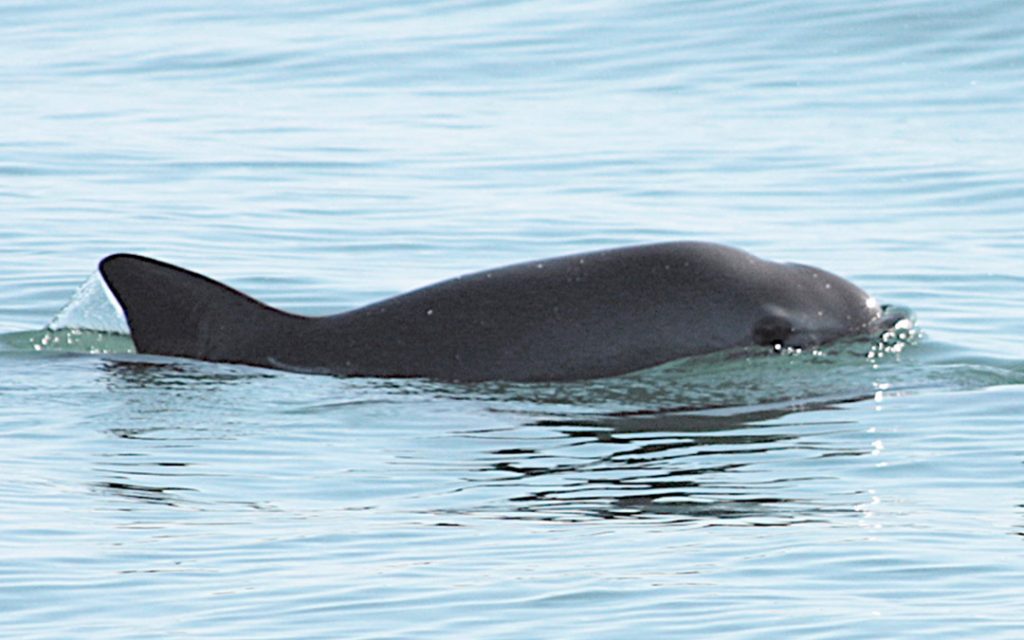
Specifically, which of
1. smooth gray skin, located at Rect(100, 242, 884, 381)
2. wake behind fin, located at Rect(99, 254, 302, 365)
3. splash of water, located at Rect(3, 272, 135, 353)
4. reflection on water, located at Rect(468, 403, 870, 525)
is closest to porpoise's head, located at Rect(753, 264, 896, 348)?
smooth gray skin, located at Rect(100, 242, 884, 381)

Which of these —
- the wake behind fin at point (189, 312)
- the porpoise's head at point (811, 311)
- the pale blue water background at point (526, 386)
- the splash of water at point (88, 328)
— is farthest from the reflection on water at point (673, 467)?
the splash of water at point (88, 328)

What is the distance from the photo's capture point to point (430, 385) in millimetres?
11109

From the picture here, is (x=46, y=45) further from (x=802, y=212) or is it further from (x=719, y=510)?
(x=719, y=510)

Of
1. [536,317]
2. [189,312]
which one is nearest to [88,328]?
[189,312]

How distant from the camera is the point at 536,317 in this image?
440 inches

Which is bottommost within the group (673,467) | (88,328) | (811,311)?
(673,467)

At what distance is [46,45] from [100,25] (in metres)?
2.00

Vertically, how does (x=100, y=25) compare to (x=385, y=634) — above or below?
above

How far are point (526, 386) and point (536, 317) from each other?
30cm

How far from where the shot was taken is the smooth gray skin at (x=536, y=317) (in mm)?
11180

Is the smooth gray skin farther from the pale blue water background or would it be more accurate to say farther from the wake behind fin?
the pale blue water background

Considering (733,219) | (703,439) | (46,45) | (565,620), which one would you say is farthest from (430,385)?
(46,45)

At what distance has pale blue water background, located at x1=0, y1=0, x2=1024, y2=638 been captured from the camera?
754cm

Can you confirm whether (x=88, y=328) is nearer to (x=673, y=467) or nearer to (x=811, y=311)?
(x=811, y=311)
